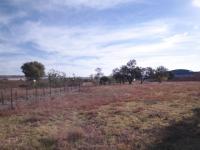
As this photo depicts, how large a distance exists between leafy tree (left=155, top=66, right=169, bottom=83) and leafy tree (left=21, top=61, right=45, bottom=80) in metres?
39.6

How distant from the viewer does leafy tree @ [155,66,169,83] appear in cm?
11974

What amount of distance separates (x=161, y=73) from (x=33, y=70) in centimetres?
4403

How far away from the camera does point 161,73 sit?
122 metres

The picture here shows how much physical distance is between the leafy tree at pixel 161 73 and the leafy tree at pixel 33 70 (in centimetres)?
3960

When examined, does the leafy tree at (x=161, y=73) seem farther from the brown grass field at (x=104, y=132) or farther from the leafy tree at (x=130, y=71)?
the brown grass field at (x=104, y=132)

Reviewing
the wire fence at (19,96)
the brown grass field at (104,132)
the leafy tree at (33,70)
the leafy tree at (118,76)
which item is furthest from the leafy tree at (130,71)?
the brown grass field at (104,132)

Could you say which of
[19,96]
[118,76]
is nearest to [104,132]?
[19,96]

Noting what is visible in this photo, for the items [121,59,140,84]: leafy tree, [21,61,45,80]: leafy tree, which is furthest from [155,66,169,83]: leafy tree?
[21,61,45,80]: leafy tree

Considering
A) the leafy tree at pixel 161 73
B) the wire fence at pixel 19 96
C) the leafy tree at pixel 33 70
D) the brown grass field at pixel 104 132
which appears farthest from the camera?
the leafy tree at pixel 161 73

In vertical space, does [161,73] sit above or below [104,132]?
above

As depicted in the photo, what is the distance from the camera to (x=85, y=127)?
17156 millimetres

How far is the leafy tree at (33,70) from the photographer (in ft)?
371

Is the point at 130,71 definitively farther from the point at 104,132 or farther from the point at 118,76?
the point at 104,132

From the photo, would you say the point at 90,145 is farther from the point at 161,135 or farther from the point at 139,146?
the point at 161,135
